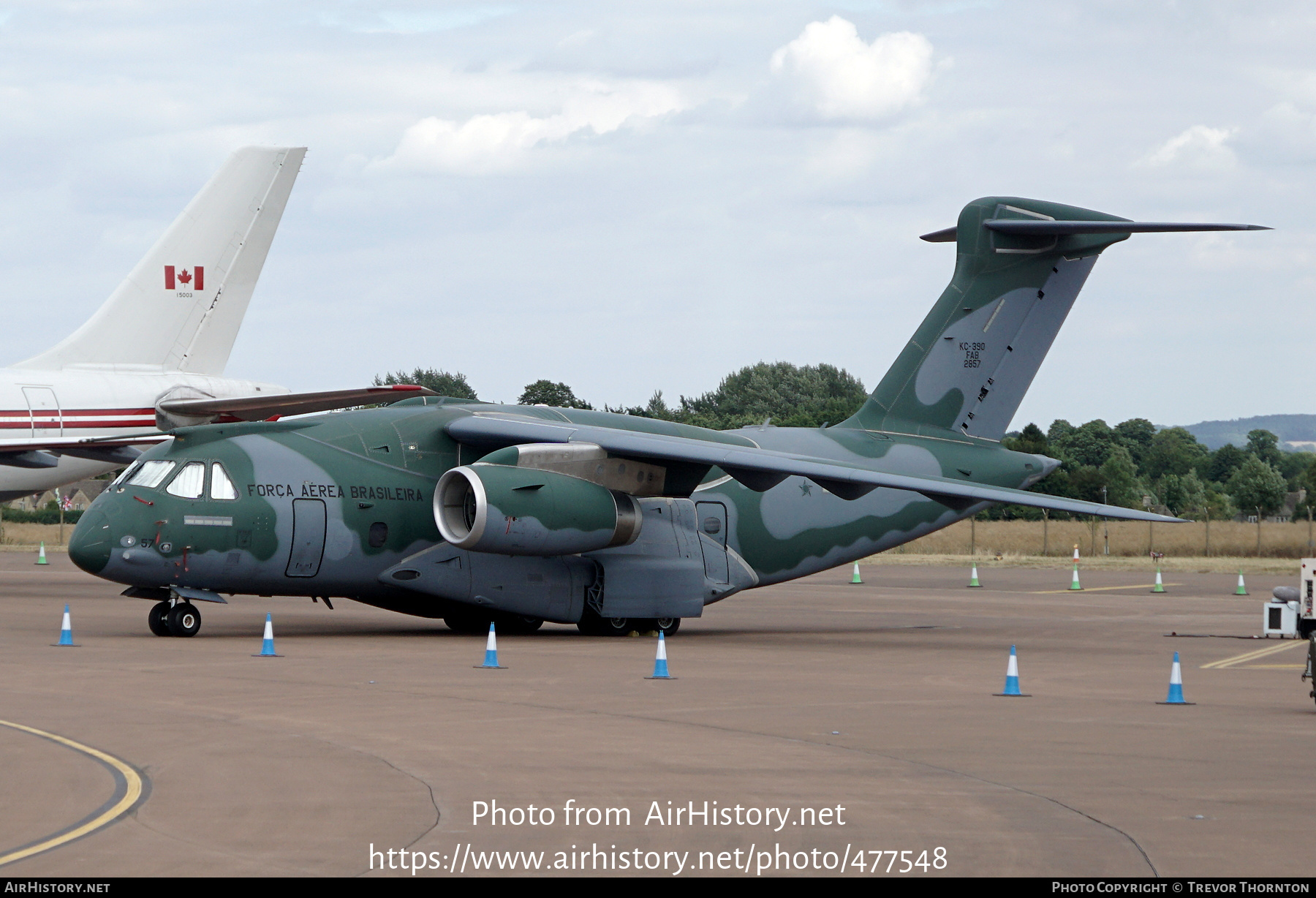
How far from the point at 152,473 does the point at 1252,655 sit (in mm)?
15159

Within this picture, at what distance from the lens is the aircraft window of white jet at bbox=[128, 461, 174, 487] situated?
2170cm

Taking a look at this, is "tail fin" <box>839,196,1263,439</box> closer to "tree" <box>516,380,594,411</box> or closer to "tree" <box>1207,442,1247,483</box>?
"tree" <box>516,380,594,411</box>

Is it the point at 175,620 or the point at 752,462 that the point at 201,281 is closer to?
the point at 175,620

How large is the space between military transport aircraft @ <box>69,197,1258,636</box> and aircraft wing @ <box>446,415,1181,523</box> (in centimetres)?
5

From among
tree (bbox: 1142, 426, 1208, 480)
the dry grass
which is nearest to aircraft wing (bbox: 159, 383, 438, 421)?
the dry grass

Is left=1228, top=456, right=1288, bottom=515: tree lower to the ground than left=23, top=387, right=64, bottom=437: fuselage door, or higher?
lower

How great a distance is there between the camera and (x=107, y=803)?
9.81m

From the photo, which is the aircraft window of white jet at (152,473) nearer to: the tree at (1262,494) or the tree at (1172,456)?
the tree at (1262,494)

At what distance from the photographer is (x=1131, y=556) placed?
5612 cm

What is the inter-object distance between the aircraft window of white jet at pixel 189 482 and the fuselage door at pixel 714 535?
24.0 ft

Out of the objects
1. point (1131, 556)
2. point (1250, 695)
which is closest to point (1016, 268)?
point (1250, 695)

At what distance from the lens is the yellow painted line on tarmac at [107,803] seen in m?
8.44

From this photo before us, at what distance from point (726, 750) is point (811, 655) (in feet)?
28.0

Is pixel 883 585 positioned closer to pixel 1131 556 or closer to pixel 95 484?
pixel 1131 556
